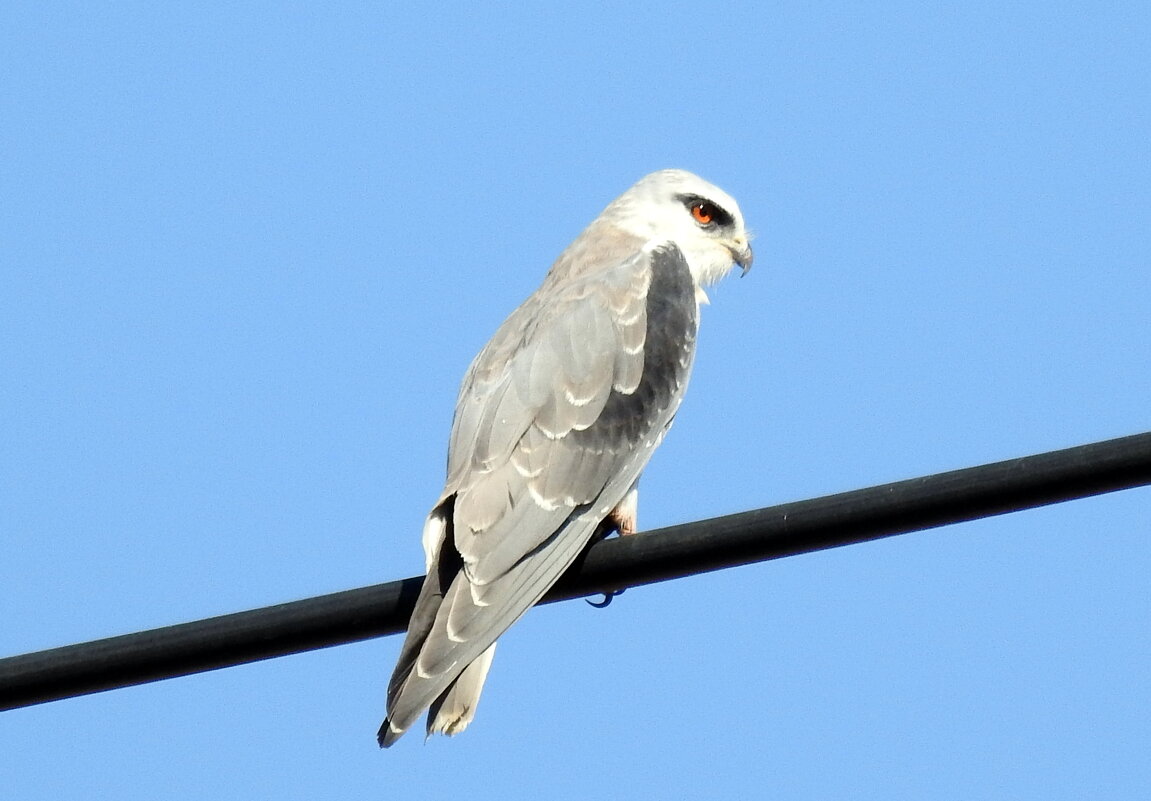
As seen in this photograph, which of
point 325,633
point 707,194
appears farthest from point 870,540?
point 707,194

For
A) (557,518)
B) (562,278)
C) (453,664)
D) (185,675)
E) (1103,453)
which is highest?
(562,278)

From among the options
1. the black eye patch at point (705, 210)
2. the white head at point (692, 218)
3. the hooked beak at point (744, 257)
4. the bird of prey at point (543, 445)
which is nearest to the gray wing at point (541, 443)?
the bird of prey at point (543, 445)

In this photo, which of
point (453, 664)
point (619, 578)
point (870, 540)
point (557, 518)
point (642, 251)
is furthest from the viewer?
point (642, 251)

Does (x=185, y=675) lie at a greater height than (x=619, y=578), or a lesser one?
lesser

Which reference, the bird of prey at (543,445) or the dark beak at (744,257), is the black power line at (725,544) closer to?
the bird of prey at (543,445)

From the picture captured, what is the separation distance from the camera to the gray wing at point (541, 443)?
4734mm

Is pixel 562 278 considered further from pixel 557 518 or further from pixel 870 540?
pixel 870 540

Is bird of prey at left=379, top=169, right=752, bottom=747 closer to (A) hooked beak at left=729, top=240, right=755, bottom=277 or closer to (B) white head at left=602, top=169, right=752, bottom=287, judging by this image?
(B) white head at left=602, top=169, right=752, bottom=287

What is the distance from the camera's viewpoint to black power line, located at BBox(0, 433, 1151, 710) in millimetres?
3367

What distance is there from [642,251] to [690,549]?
3157 mm

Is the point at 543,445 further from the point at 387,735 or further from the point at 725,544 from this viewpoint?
the point at 725,544

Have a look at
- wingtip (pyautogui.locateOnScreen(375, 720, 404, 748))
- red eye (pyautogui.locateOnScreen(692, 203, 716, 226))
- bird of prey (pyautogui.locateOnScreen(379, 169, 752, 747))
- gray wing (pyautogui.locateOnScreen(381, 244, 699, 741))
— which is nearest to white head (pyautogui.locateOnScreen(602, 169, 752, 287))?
red eye (pyautogui.locateOnScreen(692, 203, 716, 226))

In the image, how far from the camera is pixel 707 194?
24.9ft

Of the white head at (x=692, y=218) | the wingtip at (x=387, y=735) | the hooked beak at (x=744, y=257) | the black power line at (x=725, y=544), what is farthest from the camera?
the hooked beak at (x=744, y=257)
